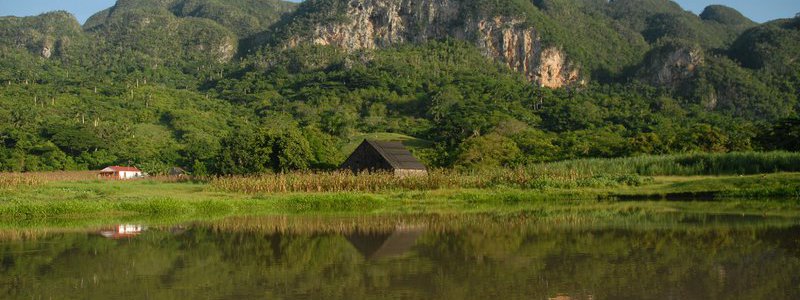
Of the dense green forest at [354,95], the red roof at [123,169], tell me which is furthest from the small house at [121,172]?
the dense green forest at [354,95]

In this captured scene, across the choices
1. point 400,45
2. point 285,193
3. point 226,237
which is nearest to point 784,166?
point 285,193

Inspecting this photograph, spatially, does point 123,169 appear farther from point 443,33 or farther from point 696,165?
point 443,33

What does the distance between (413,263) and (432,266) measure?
0.49 metres

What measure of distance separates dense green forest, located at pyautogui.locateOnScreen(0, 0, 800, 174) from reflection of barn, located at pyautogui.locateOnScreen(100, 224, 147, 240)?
25.1 meters

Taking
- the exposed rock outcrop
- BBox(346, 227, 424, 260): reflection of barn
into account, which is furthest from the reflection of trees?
the exposed rock outcrop

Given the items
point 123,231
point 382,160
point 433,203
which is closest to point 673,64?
point 382,160

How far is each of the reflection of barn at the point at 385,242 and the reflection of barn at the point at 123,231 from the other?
225 inches

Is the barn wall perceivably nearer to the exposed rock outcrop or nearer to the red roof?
the red roof

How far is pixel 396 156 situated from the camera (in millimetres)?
44875

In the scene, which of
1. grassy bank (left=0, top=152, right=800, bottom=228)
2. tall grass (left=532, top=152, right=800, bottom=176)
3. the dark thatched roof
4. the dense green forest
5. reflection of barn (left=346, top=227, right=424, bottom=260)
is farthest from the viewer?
the dense green forest

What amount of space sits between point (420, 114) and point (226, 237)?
88761 mm

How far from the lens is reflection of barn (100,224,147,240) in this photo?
17.8m

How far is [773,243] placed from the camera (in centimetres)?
1389

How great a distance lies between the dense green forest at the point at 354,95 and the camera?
56.0 metres
